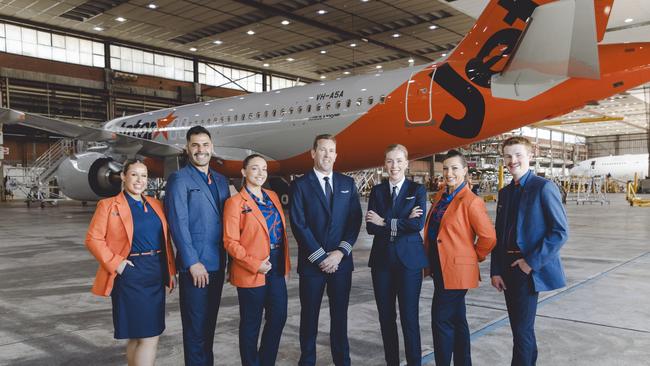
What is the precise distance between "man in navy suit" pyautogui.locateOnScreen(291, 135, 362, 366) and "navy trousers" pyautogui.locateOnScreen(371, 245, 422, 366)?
22 centimetres

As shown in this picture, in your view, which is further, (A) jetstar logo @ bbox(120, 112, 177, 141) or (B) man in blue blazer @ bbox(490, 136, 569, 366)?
(A) jetstar logo @ bbox(120, 112, 177, 141)

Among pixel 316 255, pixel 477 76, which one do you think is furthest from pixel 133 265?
pixel 477 76

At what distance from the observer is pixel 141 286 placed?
8.70 feet

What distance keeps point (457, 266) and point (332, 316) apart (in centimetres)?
82

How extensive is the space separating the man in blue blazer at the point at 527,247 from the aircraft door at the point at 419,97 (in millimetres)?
6804

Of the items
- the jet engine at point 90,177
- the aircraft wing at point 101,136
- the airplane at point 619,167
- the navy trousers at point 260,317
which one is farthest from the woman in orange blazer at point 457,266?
the airplane at point 619,167

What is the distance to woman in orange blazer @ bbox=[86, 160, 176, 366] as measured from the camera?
2605mm

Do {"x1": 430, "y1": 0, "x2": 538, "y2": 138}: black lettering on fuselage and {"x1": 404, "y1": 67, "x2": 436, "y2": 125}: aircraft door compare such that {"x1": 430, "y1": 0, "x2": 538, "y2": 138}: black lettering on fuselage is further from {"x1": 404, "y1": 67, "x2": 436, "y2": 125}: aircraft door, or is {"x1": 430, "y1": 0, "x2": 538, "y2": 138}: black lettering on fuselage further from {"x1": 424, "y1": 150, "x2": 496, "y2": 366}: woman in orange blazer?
{"x1": 424, "y1": 150, "x2": 496, "y2": 366}: woman in orange blazer

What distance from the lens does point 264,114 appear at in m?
12.5

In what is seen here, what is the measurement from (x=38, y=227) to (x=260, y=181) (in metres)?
10.9

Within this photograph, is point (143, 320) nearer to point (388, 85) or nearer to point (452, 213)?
point (452, 213)

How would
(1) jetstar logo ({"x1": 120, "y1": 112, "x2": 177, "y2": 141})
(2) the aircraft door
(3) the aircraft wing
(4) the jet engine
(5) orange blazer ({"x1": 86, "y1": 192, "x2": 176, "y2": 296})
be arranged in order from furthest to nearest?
(1) jetstar logo ({"x1": 120, "y1": 112, "x2": 177, "y2": 141})
(4) the jet engine
(3) the aircraft wing
(2) the aircraft door
(5) orange blazer ({"x1": 86, "y1": 192, "x2": 176, "y2": 296})

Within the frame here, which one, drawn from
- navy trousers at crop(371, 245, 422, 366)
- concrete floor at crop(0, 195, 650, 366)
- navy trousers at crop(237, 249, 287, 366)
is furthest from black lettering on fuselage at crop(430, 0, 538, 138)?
navy trousers at crop(237, 249, 287, 366)

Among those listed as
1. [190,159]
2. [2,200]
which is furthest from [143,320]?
[2,200]
